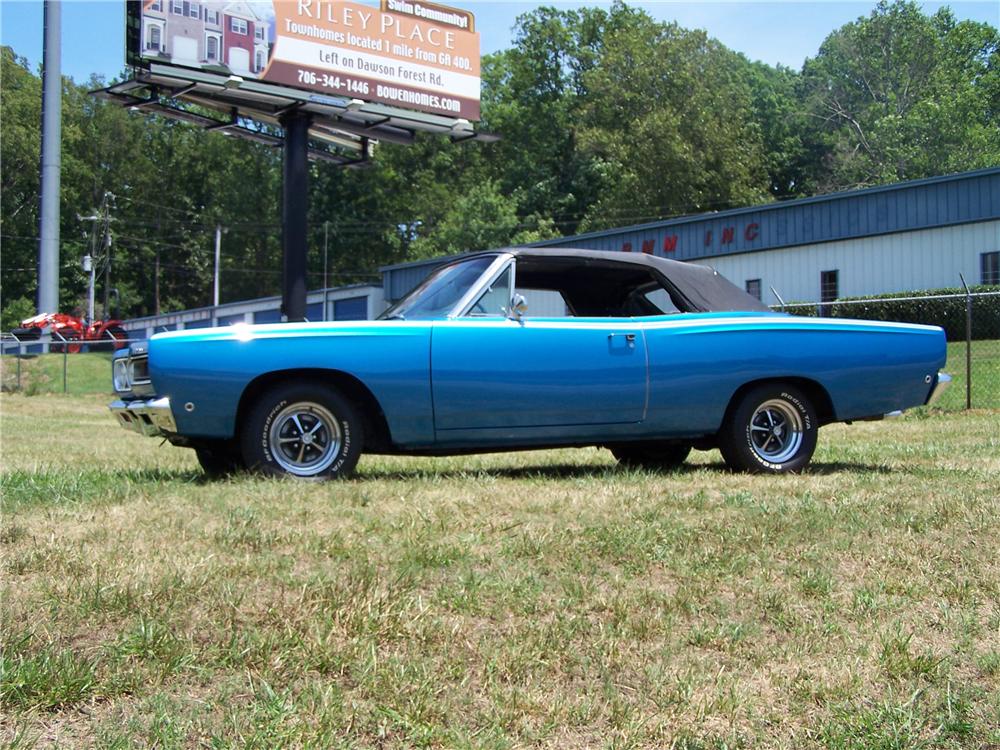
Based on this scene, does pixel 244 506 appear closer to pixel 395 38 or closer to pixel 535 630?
pixel 535 630

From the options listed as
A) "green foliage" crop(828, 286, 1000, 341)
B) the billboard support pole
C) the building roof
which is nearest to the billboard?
the billboard support pole

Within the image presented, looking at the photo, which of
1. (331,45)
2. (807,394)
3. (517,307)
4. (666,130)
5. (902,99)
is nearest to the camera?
(517,307)

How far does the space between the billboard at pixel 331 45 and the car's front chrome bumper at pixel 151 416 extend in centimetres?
1940

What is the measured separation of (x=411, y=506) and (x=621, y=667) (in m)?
2.16

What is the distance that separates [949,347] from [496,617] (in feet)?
67.7

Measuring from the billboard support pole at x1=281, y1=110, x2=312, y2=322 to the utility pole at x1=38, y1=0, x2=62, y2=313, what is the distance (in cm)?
854

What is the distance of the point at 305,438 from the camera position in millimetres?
6371

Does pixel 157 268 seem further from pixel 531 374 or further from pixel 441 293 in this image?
pixel 531 374

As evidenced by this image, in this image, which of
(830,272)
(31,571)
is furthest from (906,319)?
(31,571)

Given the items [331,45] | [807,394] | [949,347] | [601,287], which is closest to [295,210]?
[331,45]

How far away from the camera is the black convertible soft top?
7289 mm

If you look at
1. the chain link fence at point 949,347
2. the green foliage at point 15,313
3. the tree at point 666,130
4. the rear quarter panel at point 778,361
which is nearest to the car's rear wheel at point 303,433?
the rear quarter panel at point 778,361

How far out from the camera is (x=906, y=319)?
25.1m

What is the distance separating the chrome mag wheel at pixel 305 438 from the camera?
6332 millimetres
